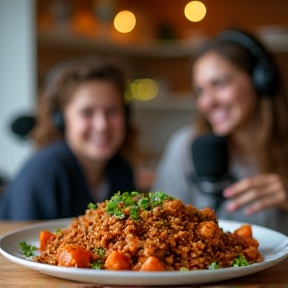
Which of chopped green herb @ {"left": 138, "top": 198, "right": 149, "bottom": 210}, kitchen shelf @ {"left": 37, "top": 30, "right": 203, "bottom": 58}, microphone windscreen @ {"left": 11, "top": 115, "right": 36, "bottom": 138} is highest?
kitchen shelf @ {"left": 37, "top": 30, "right": 203, "bottom": 58}

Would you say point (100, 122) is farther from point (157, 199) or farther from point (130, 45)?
point (130, 45)

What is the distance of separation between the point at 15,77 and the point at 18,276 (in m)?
2.47

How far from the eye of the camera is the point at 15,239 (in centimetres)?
95

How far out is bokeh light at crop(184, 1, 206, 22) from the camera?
4473 mm

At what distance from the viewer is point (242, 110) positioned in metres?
2.05

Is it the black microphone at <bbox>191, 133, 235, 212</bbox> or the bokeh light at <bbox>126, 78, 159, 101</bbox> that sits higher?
the bokeh light at <bbox>126, 78, 159, 101</bbox>

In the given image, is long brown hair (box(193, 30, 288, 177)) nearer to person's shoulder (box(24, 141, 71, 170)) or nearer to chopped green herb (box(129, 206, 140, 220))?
person's shoulder (box(24, 141, 71, 170))

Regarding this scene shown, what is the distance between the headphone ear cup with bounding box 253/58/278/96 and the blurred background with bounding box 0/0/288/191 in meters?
1.48

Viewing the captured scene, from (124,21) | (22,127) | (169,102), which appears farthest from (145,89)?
(22,127)

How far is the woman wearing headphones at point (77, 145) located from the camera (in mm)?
1695

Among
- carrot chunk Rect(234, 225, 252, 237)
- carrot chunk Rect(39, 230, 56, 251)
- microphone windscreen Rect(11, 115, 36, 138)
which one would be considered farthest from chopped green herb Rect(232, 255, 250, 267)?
microphone windscreen Rect(11, 115, 36, 138)

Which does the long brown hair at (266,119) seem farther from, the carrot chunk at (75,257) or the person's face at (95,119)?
the carrot chunk at (75,257)

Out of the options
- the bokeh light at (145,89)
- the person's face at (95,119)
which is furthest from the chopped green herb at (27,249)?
the bokeh light at (145,89)

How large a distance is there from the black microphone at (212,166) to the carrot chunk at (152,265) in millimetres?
763
